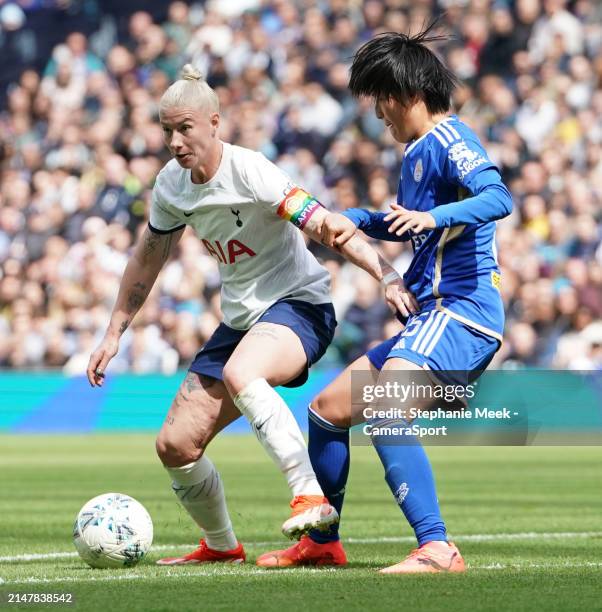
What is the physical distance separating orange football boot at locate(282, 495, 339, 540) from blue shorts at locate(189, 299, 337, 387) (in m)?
0.92

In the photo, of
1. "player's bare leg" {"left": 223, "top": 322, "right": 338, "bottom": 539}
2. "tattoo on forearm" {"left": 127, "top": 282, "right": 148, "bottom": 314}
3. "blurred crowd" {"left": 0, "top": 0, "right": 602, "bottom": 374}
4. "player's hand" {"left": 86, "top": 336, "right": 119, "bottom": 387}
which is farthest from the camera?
"blurred crowd" {"left": 0, "top": 0, "right": 602, "bottom": 374}

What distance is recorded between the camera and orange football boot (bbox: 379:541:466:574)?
589 centimetres

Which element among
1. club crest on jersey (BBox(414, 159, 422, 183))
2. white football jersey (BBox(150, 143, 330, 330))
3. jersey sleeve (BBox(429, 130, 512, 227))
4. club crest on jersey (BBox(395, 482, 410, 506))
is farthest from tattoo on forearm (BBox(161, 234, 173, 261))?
club crest on jersey (BBox(395, 482, 410, 506))

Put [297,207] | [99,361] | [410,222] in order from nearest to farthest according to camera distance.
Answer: [410,222], [297,207], [99,361]

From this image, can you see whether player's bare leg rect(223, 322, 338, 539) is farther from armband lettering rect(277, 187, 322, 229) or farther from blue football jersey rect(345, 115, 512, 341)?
blue football jersey rect(345, 115, 512, 341)

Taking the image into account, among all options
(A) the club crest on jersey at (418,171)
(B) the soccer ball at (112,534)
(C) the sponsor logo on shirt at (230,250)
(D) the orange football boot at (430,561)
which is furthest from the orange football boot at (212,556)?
(A) the club crest on jersey at (418,171)

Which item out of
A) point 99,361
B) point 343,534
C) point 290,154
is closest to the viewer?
point 99,361

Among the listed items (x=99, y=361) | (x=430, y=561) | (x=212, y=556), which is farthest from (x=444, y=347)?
(x=99, y=361)

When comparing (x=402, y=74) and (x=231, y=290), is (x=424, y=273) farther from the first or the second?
(x=231, y=290)

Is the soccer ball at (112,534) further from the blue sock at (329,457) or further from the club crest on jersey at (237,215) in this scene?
the club crest on jersey at (237,215)

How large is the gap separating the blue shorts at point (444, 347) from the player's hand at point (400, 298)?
7 cm

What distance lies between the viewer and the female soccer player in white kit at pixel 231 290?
251 inches

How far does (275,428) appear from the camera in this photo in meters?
6.26

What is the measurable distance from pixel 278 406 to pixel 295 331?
0.47 m
